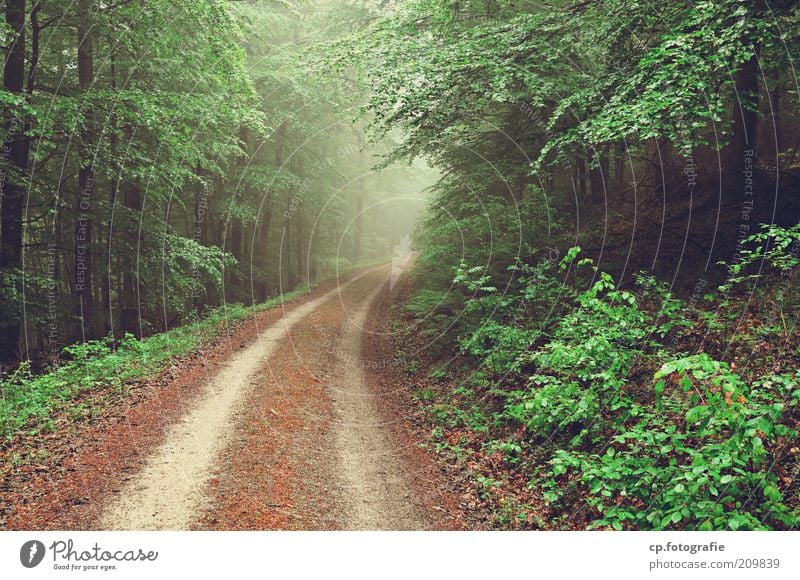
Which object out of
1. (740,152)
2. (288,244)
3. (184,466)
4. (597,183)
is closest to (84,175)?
(184,466)

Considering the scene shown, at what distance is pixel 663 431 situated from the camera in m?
6.16

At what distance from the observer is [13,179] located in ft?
34.8

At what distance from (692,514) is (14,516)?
8.57 metres

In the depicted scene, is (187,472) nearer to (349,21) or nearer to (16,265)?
(16,265)

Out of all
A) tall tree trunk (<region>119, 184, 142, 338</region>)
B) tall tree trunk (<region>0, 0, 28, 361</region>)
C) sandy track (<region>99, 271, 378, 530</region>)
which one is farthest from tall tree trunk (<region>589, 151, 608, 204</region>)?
tall tree trunk (<region>0, 0, 28, 361</region>)

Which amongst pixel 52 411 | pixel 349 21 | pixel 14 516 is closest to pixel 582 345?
pixel 14 516

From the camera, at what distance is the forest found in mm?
6125

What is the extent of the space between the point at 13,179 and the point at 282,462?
966 centimetres

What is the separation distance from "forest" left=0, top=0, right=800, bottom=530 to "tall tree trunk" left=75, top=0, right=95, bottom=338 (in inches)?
4.2

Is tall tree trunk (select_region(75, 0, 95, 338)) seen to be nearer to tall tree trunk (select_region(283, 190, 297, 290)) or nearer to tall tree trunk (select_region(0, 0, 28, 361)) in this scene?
tall tree trunk (select_region(0, 0, 28, 361))

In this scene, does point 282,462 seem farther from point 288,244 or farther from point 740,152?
point 288,244

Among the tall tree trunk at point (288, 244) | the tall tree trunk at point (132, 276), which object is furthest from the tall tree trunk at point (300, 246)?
the tall tree trunk at point (132, 276)

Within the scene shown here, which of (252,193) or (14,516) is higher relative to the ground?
(252,193)

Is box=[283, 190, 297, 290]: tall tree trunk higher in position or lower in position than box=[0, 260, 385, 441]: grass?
higher
